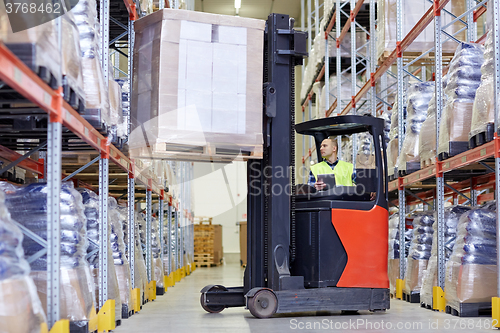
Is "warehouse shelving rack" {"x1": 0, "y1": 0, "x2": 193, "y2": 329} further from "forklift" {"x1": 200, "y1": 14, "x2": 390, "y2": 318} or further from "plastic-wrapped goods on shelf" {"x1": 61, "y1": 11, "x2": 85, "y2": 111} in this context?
"forklift" {"x1": 200, "y1": 14, "x2": 390, "y2": 318}

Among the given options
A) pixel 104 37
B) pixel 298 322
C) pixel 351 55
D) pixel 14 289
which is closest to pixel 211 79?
pixel 104 37

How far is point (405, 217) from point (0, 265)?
6389 millimetres

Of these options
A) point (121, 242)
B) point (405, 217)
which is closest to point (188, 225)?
point (405, 217)

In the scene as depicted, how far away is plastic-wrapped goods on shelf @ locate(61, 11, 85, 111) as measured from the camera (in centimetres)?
381

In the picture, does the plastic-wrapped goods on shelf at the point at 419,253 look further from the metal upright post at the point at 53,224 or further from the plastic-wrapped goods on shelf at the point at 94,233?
the metal upright post at the point at 53,224

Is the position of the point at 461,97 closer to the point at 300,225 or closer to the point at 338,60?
the point at 300,225

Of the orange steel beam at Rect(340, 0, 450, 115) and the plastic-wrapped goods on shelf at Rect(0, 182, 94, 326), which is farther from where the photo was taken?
the orange steel beam at Rect(340, 0, 450, 115)

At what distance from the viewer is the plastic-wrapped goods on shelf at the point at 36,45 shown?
121 inches

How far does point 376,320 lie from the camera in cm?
541

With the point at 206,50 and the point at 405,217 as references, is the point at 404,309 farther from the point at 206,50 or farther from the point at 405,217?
the point at 206,50

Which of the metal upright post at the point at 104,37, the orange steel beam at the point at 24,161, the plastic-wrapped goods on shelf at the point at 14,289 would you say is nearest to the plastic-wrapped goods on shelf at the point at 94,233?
the orange steel beam at the point at 24,161

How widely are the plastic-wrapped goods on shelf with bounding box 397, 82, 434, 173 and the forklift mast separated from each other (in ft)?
8.44

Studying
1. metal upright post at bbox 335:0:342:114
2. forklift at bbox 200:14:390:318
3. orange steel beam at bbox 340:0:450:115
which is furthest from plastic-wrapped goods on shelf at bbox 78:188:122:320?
metal upright post at bbox 335:0:342:114

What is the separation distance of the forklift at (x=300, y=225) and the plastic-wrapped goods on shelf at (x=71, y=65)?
1887 mm
